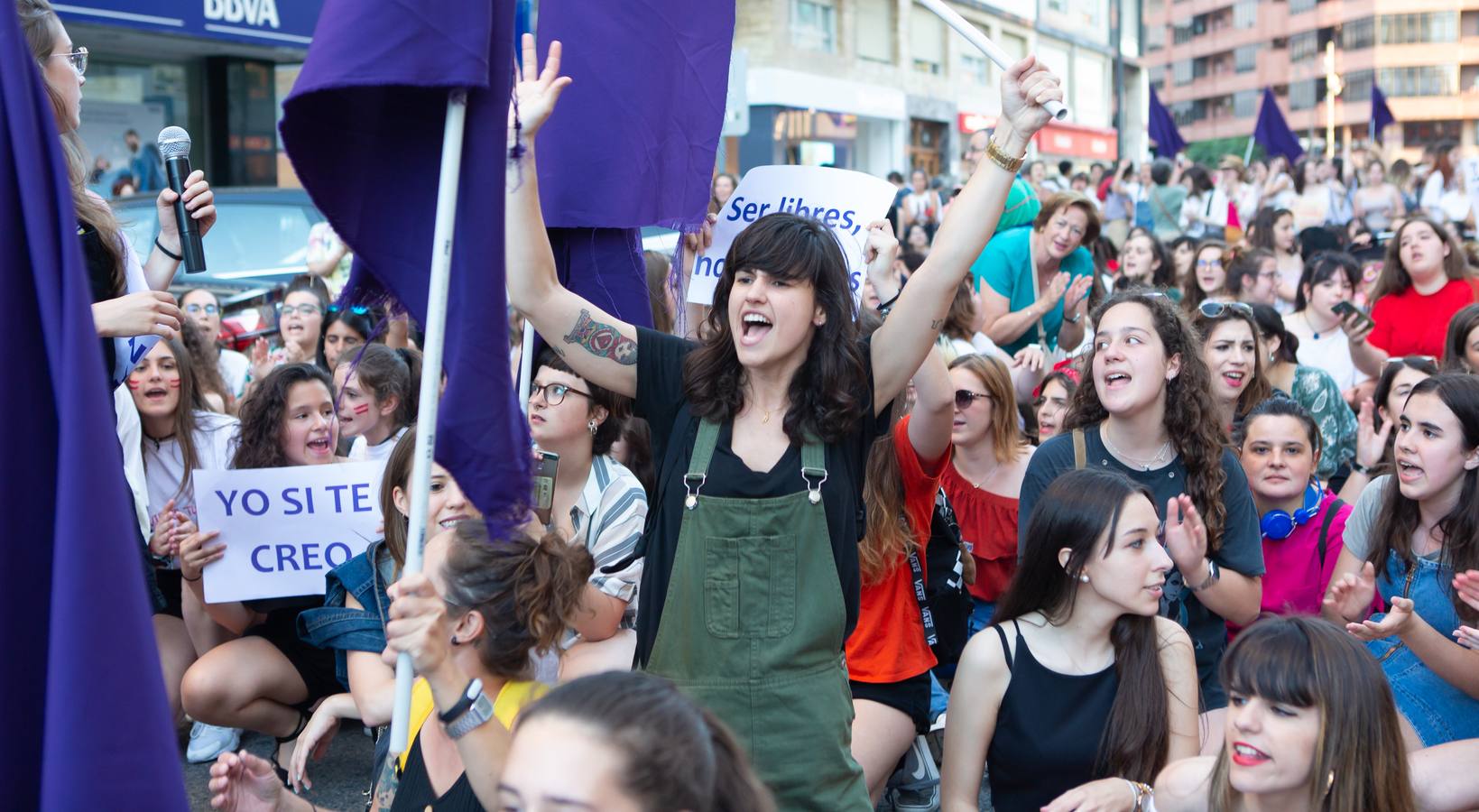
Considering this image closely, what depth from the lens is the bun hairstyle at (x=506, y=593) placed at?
3.01m

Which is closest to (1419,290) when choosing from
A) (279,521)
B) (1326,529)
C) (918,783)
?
(1326,529)

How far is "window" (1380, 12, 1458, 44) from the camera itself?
87.2 meters

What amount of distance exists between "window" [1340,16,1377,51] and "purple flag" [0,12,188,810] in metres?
97.7

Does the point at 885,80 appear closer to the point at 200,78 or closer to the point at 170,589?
the point at 200,78

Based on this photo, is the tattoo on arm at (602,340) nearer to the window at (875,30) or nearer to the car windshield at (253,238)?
the car windshield at (253,238)

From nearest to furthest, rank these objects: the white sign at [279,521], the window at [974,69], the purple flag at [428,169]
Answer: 1. the purple flag at [428,169]
2. the white sign at [279,521]
3. the window at [974,69]

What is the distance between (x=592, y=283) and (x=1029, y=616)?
1.46 metres

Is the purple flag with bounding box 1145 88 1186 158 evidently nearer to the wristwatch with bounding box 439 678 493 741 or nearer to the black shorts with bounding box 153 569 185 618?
the black shorts with bounding box 153 569 185 618

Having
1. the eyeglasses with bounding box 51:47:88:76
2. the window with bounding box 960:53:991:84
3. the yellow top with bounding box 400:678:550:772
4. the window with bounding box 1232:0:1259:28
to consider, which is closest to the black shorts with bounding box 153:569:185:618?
the eyeglasses with bounding box 51:47:88:76

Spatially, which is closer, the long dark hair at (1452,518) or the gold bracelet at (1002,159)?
the gold bracelet at (1002,159)

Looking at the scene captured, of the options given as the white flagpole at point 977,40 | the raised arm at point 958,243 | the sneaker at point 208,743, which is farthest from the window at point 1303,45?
the raised arm at point 958,243

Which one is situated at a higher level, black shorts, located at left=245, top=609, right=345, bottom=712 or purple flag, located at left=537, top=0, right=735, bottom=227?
purple flag, located at left=537, top=0, right=735, bottom=227

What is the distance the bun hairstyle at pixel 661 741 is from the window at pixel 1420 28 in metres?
97.3

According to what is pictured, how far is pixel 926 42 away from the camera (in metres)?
37.8
